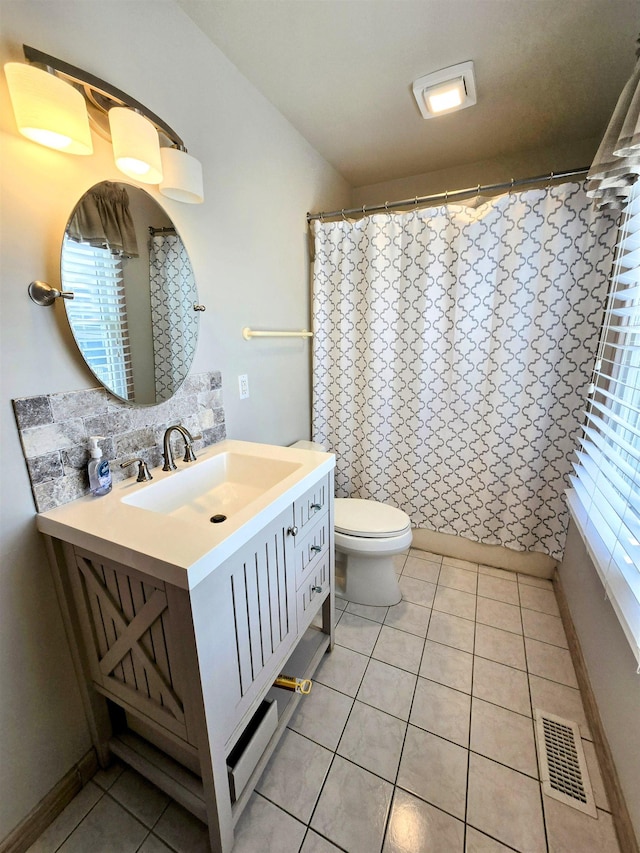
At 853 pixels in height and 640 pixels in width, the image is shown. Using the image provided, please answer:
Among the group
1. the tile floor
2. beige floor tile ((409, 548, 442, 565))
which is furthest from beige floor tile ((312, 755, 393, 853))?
beige floor tile ((409, 548, 442, 565))

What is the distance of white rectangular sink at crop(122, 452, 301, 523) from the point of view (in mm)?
1091

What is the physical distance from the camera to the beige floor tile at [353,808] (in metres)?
0.94

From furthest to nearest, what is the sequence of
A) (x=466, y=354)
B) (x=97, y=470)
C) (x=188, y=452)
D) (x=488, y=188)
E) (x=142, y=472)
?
(x=466, y=354) → (x=488, y=188) → (x=188, y=452) → (x=142, y=472) → (x=97, y=470)

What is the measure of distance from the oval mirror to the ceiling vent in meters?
1.24

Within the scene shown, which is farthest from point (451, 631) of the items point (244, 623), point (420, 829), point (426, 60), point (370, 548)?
point (426, 60)

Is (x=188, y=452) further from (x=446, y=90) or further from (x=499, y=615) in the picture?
(x=446, y=90)

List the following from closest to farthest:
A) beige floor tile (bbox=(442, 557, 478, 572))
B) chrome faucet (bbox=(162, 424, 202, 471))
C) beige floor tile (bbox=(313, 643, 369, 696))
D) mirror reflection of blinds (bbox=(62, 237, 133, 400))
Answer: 1. mirror reflection of blinds (bbox=(62, 237, 133, 400))
2. chrome faucet (bbox=(162, 424, 202, 471))
3. beige floor tile (bbox=(313, 643, 369, 696))
4. beige floor tile (bbox=(442, 557, 478, 572))

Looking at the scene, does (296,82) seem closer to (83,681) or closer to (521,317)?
(521,317)

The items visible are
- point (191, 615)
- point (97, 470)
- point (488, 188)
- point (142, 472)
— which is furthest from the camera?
point (488, 188)

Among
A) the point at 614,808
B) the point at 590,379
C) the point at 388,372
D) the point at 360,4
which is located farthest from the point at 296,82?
the point at 614,808

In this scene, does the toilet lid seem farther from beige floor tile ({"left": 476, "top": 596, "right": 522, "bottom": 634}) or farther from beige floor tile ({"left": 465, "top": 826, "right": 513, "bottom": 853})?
beige floor tile ({"left": 465, "top": 826, "right": 513, "bottom": 853})

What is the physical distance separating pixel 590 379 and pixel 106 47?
2.13 meters

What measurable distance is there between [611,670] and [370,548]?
35.6 inches

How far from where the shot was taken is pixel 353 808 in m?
1.00
